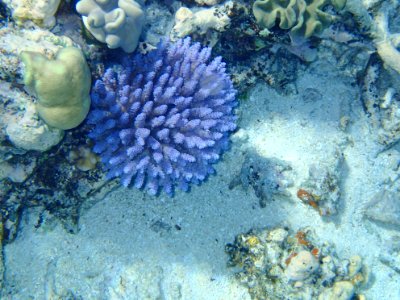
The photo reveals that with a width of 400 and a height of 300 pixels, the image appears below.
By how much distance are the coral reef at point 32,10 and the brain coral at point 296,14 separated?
2.19 meters

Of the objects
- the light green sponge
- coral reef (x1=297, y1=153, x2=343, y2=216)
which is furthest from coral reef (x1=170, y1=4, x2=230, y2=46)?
coral reef (x1=297, y1=153, x2=343, y2=216)

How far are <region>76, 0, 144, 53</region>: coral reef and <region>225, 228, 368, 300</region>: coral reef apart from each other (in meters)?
2.94

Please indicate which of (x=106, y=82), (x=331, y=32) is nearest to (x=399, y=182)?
(x=331, y=32)

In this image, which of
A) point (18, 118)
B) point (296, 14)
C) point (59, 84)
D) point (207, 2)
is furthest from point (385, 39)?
point (18, 118)

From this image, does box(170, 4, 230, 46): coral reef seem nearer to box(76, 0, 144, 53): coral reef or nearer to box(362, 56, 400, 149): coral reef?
box(76, 0, 144, 53): coral reef

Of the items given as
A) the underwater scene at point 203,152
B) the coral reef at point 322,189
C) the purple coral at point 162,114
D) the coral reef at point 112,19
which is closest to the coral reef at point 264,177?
the underwater scene at point 203,152

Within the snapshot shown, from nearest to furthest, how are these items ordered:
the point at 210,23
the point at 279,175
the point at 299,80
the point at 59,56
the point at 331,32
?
1. the point at 59,56
2. the point at 210,23
3. the point at 331,32
4. the point at 279,175
5. the point at 299,80

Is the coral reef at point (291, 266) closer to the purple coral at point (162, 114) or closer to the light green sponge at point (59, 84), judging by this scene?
the purple coral at point (162, 114)

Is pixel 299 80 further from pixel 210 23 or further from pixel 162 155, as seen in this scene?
pixel 162 155

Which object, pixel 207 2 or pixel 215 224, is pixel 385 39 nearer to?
pixel 207 2

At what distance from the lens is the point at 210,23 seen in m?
4.08

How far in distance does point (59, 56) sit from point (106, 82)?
0.78 metres

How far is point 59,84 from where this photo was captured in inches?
114

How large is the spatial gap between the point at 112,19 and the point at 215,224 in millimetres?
2915
